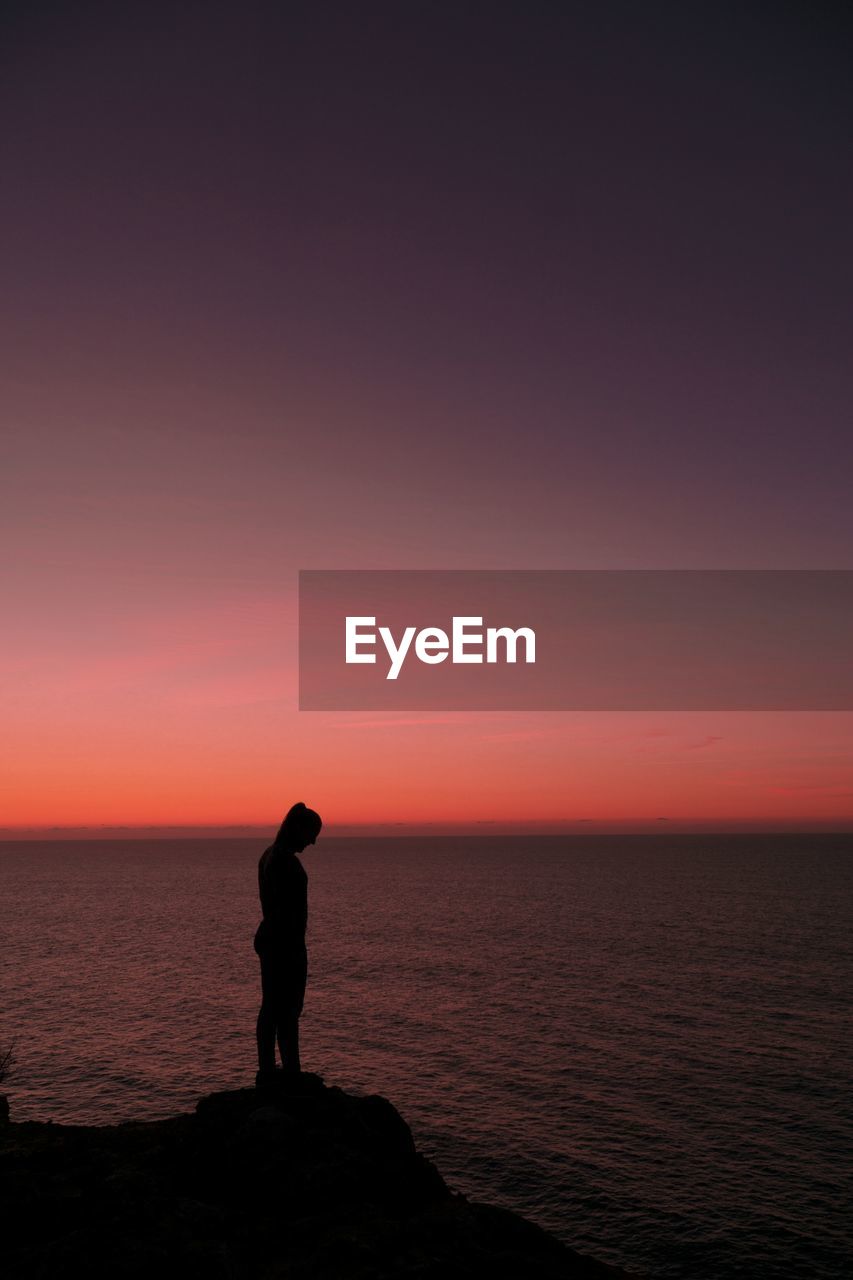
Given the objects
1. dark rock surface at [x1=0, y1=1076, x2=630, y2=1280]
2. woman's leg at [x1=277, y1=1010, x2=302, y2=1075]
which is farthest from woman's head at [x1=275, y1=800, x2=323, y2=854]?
dark rock surface at [x1=0, y1=1076, x2=630, y2=1280]

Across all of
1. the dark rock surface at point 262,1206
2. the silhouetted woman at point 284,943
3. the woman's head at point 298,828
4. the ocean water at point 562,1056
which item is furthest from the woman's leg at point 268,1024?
the ocean water at point 562,1056

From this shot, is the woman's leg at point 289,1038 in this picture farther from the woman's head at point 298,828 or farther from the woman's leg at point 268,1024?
the woman's head at point 298,828

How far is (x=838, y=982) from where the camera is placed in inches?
2985

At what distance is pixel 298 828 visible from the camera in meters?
13.2

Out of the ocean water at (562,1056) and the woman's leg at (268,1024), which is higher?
the woman's leg at (268,1024)

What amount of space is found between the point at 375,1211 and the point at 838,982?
7962cm

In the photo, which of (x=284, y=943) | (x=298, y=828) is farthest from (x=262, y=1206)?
(x=298, y=828)

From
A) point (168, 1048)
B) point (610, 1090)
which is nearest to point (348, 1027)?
point (168, 1048)

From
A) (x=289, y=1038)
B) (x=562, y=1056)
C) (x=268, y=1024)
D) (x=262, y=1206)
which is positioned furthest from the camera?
(x=562, y=1056)

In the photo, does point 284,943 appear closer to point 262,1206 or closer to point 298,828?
point 298,828

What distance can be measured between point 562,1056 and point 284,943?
154 feet

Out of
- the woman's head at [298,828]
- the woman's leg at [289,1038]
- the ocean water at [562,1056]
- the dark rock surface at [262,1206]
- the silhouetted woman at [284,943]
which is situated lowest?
the ocean water at [562,1056]

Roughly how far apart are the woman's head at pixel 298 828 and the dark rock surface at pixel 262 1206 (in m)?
3.73

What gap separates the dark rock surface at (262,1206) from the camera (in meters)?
8.91
